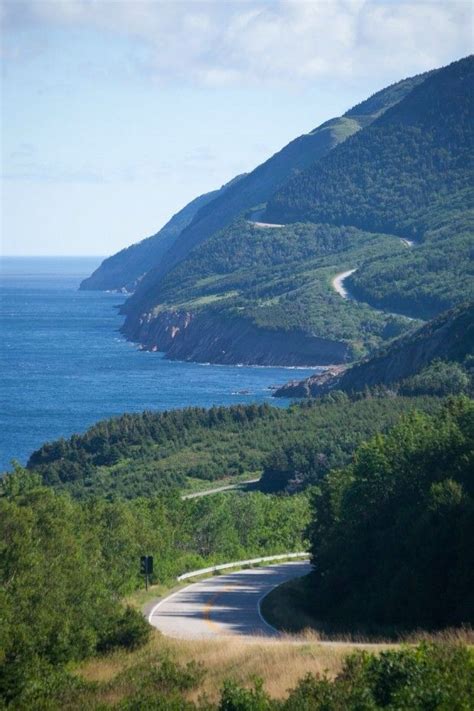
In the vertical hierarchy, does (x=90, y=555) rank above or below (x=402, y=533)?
below

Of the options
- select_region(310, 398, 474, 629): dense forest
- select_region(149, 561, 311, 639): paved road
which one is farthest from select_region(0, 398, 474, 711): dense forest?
select_region(149, 561, 311, 639): paved road

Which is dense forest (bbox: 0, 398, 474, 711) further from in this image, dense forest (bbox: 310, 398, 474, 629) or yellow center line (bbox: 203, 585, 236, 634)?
yellow center line (bbox: 203, 585, 236, 634)

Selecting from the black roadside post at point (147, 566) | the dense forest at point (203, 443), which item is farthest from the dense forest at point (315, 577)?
the dense forest at point (203, 443)

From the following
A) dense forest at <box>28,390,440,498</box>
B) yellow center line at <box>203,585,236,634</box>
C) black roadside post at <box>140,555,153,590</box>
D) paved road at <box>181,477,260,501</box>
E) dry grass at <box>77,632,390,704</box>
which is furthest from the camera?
dense forest at <box>28,390,440,498</box>

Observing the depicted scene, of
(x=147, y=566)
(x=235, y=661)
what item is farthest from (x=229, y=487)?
(x=235, y=661)

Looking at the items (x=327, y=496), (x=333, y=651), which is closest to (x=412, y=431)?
(x=327, y=496)

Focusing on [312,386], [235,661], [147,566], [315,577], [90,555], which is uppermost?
[235,661]

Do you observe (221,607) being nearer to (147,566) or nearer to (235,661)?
(147,566)
